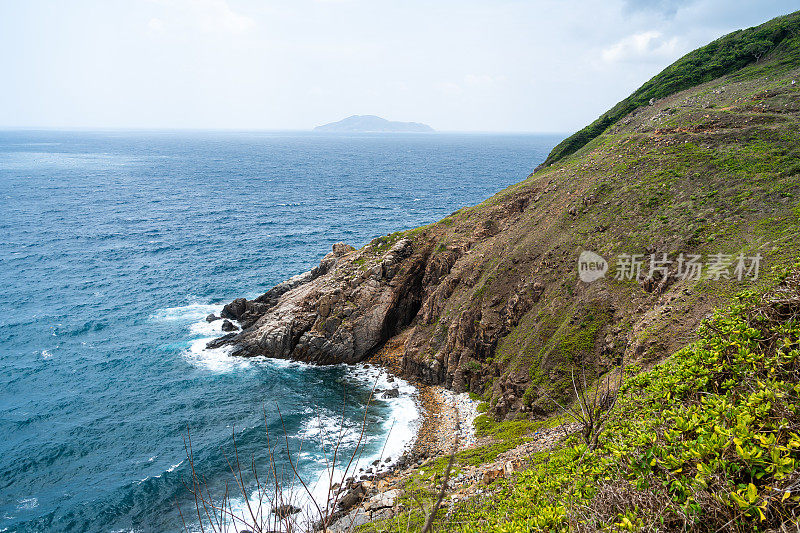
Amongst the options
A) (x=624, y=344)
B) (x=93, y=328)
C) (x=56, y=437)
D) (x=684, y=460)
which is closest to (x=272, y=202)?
(x=93, y=328)

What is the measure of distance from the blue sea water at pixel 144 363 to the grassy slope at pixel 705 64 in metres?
38.8

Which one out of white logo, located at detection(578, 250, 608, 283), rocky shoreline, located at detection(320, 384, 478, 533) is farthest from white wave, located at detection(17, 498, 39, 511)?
white logo, located at detection(578, 250, 608, 283)

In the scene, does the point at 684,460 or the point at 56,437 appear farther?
the point at 56,437

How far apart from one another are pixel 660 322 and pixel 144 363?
160 ft

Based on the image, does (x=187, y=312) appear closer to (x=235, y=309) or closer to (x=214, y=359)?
(x=235, y=309)

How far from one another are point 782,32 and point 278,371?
7634 cm

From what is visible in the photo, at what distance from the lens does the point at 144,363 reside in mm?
44188

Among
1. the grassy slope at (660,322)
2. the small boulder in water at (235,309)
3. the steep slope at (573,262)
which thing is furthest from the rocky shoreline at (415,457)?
the small boulder in water at (235,309)

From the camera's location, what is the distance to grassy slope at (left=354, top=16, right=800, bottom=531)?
25.7 feet

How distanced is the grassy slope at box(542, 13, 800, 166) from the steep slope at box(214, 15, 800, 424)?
7.17ft

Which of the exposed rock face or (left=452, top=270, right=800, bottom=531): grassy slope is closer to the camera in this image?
(left=452, top=270, right=800, bottom=531): grassy slope

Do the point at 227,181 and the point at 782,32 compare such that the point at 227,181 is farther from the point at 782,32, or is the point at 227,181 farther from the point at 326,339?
the point at 782,32

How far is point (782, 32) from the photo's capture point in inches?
2078

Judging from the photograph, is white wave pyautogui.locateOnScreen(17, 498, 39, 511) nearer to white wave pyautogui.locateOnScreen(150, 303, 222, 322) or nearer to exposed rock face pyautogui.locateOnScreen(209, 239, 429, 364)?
exposed rock face pyautogui.locateOnScreen(209, 239, 429, 364)
